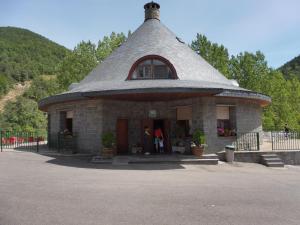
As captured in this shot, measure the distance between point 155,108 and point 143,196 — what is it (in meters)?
9.90

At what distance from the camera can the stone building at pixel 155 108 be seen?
16.1m

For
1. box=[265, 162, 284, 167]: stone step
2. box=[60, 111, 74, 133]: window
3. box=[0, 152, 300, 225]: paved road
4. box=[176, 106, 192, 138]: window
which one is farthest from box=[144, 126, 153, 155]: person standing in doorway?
box=[265, 162, 284, 167]: stone step

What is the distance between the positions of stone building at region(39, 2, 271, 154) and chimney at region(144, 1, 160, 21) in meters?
5.86

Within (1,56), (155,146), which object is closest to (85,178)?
(155,146)

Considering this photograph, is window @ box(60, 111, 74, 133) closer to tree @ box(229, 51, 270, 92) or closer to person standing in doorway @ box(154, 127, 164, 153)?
person standing in doorway @ box(154, 127, 164, 153)

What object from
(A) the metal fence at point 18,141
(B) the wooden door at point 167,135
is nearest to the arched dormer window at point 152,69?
(B) the wooden door at point 167,135

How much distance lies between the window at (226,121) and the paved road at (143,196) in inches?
187

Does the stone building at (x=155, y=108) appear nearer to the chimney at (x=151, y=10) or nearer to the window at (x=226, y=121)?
the window at (x=226, y=121)

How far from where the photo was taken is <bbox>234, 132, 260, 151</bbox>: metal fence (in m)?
17.1

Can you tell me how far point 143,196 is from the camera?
7.63m

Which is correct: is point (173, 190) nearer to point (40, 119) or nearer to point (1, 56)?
point (40, 119)

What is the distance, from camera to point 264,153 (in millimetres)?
15484

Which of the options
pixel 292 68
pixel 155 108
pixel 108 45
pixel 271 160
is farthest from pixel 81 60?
pixel 292 68

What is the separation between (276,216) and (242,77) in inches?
1280
